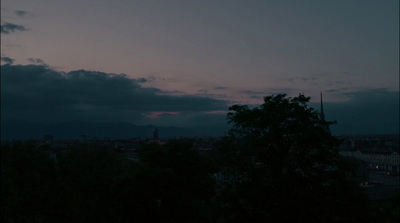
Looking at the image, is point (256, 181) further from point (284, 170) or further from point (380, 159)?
point (380, 159)

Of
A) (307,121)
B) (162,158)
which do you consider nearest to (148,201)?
(162,158)

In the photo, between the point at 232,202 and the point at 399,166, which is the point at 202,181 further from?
the point at 399,166

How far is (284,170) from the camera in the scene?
16328 millimetres

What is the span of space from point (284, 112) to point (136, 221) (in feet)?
32.1

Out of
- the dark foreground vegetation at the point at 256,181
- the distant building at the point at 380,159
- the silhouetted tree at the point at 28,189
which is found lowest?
the distant building at the point at 380,159

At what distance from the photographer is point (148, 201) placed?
20.8 metres

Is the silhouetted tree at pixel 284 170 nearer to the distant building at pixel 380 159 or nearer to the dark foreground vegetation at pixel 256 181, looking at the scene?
the dark foreground vegetation at pixel 256 181

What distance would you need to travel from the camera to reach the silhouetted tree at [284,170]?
1509 cm

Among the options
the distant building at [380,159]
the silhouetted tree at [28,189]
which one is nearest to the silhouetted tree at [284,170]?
the silhouetted tree at [28,189]

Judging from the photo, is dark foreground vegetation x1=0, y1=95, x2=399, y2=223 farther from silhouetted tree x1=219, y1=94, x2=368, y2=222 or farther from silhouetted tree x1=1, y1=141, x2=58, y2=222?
silhouetted tree x1=1, y1=141, x2=58, y2=222

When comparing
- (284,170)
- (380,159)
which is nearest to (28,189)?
(284,170)

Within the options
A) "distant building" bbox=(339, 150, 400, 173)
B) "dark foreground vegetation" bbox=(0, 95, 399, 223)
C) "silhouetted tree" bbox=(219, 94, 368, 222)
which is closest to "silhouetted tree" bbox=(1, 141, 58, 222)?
"dark foreground vegetation" bbox=(0, 95, 399, 223)

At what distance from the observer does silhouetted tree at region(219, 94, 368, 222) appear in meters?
15.1

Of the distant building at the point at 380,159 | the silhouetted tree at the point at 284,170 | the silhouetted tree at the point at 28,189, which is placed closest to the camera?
the silhouetted tree at the point at 284,170
